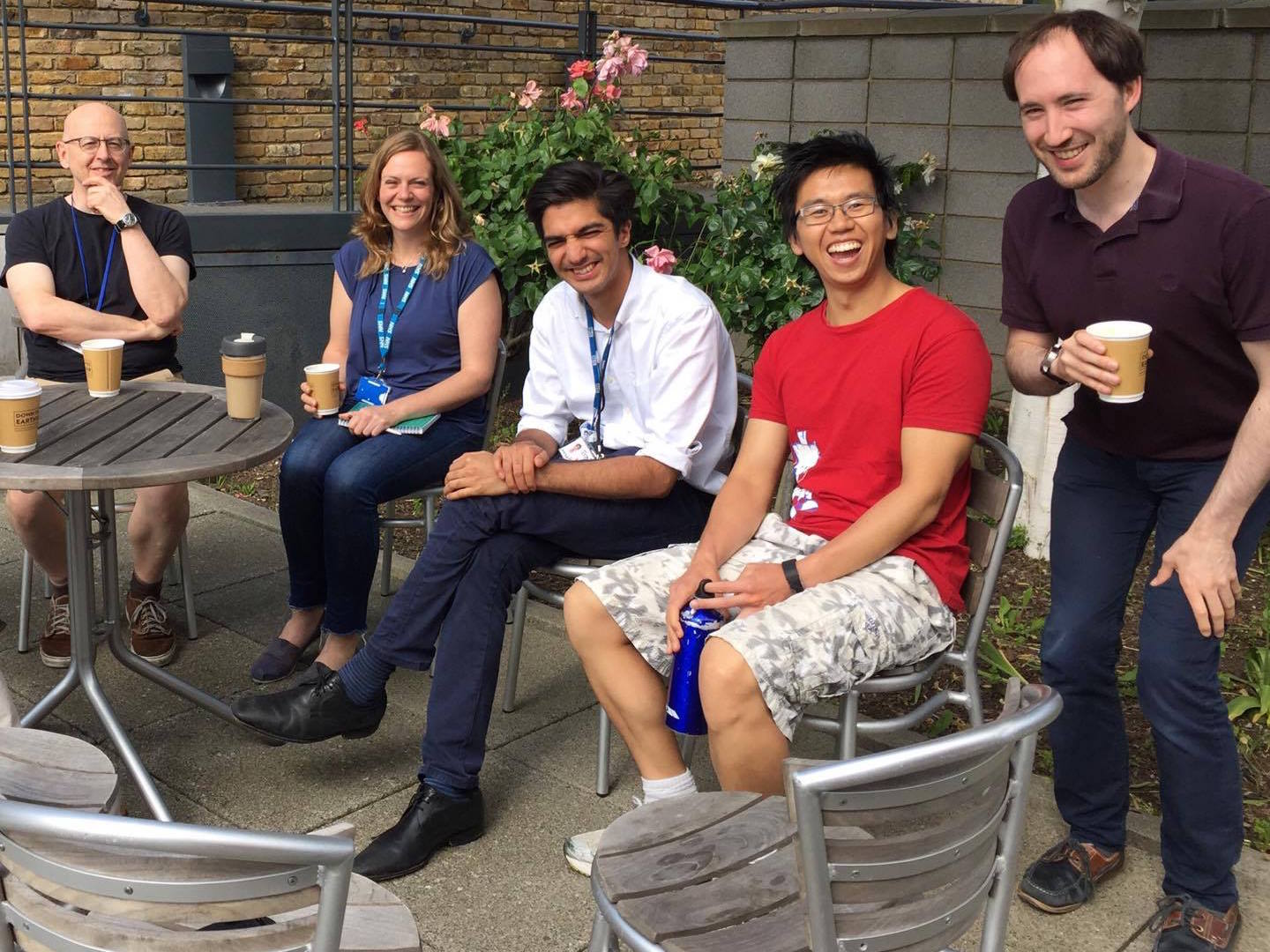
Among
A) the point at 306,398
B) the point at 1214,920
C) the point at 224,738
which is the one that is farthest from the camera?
the point at 306,398

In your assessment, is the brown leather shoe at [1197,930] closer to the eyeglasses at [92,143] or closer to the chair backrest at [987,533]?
the chair backrest at [987,533]

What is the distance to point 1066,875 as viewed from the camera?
251cm

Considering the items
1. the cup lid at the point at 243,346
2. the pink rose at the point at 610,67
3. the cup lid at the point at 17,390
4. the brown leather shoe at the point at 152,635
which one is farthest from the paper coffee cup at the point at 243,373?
the pink rose at the point at 610,67

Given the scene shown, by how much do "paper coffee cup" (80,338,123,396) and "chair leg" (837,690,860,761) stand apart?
196cm

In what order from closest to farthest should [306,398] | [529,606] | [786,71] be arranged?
[306,398]
[529,606]
[786,71]

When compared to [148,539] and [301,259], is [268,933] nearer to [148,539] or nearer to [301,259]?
[148,539]

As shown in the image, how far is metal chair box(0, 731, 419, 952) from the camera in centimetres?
115

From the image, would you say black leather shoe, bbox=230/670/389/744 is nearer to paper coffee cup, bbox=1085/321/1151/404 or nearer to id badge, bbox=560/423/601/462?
id badge, bbox=560/423/601/462

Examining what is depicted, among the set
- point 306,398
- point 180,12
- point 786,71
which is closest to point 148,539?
point 306,398

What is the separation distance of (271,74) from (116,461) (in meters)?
6.09

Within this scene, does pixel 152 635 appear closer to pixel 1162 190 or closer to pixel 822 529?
pixel 822 529

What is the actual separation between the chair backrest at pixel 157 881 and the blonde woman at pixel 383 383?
1.94 meters

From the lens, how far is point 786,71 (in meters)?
5.72

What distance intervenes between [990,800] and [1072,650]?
1006mm
